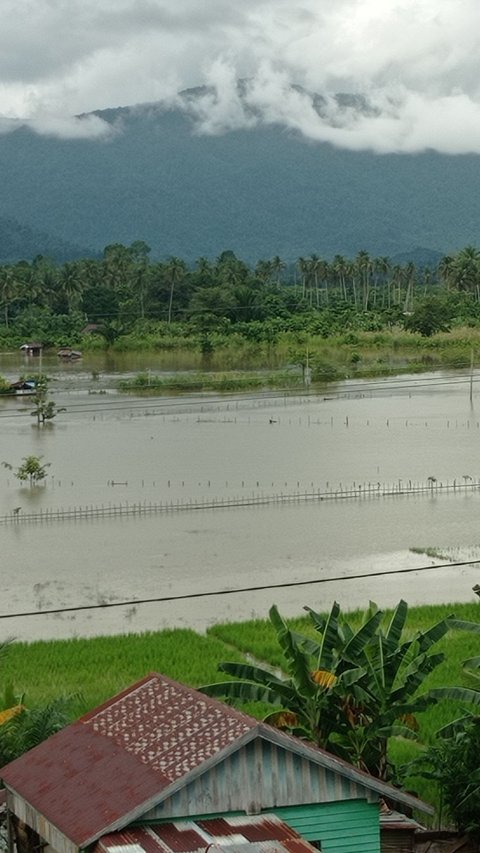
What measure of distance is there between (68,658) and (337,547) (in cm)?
781

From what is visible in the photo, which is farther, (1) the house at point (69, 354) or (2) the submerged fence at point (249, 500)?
(1) the house at point (69, 354)

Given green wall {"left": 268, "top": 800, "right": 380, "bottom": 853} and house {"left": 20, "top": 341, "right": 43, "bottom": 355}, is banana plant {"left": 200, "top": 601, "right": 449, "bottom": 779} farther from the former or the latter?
house {"left": 20, "top": 341, "right": 43, "bottom": 355}

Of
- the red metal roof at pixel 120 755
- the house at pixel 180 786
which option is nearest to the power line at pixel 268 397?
the red metal roof at pixel 120 755

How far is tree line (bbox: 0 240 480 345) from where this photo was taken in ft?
228

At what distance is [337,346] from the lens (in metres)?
63.6

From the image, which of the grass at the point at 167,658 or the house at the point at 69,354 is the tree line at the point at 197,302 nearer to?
the house at the point at 69,354

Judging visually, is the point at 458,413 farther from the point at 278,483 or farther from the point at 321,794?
the point at 321,794

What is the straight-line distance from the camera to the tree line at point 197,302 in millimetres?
69562

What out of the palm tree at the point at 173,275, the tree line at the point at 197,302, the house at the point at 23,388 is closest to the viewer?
the house at the point at 23,388

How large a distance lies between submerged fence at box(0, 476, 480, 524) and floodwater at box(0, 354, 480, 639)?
0.49ft

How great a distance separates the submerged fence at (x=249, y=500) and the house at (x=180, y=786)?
16.4 m

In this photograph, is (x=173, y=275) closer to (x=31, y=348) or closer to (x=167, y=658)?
(x=31, y=348)

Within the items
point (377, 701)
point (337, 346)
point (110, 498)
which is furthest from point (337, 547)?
point (337, 346)

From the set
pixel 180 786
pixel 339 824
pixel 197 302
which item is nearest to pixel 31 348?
pixel 197 302
